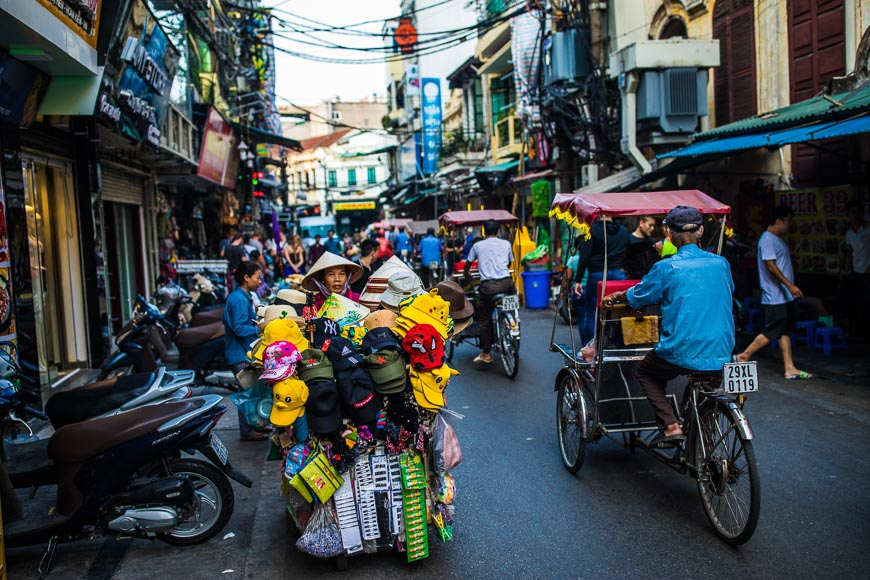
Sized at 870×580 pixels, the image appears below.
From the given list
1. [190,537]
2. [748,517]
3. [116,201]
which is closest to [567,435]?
[748,517]

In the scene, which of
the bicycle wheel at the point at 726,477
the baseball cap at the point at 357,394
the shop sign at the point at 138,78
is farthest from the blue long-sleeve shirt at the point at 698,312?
the shop sign at the point at 138,78

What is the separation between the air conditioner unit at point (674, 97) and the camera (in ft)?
45.1

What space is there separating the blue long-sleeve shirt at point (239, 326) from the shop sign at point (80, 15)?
2879 millimetres

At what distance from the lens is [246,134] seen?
24453mm

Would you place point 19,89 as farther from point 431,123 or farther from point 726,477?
point 431,123

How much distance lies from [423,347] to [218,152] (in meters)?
15.8

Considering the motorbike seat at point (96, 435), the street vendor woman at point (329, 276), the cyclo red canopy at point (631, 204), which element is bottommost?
the motorbike seat at point (96, 435)

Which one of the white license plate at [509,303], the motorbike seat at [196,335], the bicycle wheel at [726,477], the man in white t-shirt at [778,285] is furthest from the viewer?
the white license plate at [509,303]

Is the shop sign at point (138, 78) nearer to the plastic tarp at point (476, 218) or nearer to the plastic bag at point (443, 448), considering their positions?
the plastic tarp at point (476, 218)

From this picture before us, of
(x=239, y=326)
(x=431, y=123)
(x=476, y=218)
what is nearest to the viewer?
(x=239, y=326)

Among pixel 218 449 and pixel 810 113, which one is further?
pixel 810 113

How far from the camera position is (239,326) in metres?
7.24

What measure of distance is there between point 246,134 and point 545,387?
18.4 m

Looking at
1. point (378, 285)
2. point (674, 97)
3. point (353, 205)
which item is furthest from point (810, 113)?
point (353, 205)
